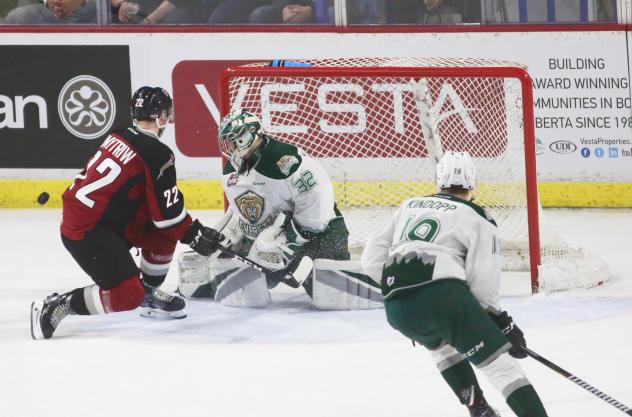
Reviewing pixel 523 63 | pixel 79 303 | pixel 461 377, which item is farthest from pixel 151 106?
pixel 523 63

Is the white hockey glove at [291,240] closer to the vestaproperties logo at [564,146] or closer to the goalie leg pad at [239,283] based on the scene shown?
the goalie leg pad at [239,283]

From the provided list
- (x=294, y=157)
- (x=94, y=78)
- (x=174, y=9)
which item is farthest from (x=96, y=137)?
(x=294, y=157)

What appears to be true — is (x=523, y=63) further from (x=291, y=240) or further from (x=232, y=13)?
(x=291, y=240)

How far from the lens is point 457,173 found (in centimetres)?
346

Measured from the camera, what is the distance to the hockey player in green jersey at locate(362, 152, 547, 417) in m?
3.29

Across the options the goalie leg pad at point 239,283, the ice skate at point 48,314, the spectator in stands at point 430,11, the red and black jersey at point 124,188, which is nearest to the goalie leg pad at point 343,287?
the goalie leg pad at point 239,283

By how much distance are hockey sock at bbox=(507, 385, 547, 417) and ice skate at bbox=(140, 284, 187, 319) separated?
2.09 metres

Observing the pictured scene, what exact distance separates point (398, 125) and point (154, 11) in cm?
158

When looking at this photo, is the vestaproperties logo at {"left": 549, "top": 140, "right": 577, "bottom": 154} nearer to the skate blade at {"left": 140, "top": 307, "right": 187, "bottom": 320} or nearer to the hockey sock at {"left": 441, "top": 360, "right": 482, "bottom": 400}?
the skate blade at {"left": 140, "top": 307, "right": 187, "bottom": 320}

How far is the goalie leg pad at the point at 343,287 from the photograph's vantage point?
516cm

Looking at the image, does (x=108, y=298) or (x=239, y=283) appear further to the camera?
(x=239, y=283)

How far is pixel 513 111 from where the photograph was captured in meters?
6.05

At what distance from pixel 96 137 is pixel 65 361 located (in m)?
2.97

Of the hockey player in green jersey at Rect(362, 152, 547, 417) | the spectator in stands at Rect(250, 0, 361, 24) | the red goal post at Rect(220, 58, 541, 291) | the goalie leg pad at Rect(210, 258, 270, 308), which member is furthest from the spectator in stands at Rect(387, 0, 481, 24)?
the hockey player in green jersey at Rect(362, 152, 547, 417)
